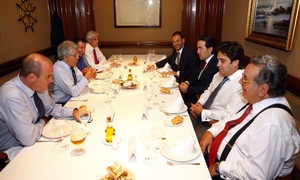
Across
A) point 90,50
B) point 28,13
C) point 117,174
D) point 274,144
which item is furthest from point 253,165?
point 28,13

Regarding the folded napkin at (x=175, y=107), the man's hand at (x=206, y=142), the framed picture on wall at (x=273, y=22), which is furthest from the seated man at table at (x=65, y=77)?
the framed picture on wall at (x=273, y=22)

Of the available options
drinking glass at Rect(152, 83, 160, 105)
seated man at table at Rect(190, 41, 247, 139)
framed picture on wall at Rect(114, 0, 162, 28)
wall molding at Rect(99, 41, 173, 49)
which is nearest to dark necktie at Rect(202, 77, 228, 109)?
seated man at table at Rect(190, 41, 247, 139)

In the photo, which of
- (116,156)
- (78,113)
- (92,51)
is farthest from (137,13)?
(116,156)

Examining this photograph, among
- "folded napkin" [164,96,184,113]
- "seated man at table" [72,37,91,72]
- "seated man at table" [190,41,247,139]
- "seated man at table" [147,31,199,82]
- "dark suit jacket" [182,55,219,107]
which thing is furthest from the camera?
"seated man at table" [147,31,199,82]

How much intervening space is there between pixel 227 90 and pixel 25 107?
1.86 m

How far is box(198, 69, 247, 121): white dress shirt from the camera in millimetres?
2131

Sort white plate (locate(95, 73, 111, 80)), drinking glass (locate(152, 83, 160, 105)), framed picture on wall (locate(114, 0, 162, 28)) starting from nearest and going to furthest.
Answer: drinking glass (locate(152, 83, 160, 105)), white plate (locate(95, 73, 111, 80)), framed picture on wall (locate(114, 0, 162, 28))

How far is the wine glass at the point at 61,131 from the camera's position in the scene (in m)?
1.52

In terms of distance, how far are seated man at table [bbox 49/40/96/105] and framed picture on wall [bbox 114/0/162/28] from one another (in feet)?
9.98

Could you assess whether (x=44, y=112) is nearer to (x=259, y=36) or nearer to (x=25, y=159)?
(x=25, y=159)

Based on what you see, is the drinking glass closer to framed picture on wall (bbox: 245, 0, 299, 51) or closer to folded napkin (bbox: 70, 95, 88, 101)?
folded napkin (bbox: 70, 95, 88, 101)

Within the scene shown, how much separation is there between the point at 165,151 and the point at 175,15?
15.3 ft

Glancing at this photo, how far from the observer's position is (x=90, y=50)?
4.27 meters

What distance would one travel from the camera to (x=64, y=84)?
2629 mm
